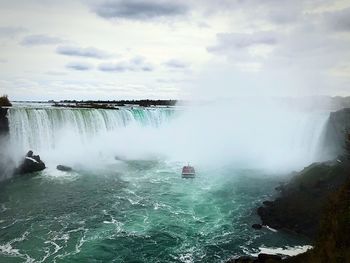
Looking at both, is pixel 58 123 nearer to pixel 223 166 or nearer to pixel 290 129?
pixel 223 166

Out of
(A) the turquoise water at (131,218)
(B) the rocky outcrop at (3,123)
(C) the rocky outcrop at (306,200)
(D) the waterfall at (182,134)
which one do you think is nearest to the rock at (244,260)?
(A) the turquoise water at (131,218)

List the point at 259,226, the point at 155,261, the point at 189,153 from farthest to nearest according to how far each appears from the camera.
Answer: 1. the point at 189,153
2. the point at 259,226
3. the point at 155,261

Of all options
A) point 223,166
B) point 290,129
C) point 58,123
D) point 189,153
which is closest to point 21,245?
point 58,123

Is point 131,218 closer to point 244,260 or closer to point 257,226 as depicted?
point 257,226

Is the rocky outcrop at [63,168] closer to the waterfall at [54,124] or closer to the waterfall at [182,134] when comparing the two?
the waterfall at [182,134]

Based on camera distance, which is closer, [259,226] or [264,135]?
[259,226]

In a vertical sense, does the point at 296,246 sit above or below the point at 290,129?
below

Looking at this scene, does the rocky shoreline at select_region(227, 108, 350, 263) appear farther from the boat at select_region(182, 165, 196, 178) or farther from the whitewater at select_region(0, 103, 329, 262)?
the boat at select_region(182, 165, 196, 178)

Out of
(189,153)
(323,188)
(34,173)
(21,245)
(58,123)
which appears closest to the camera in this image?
(21,245)
